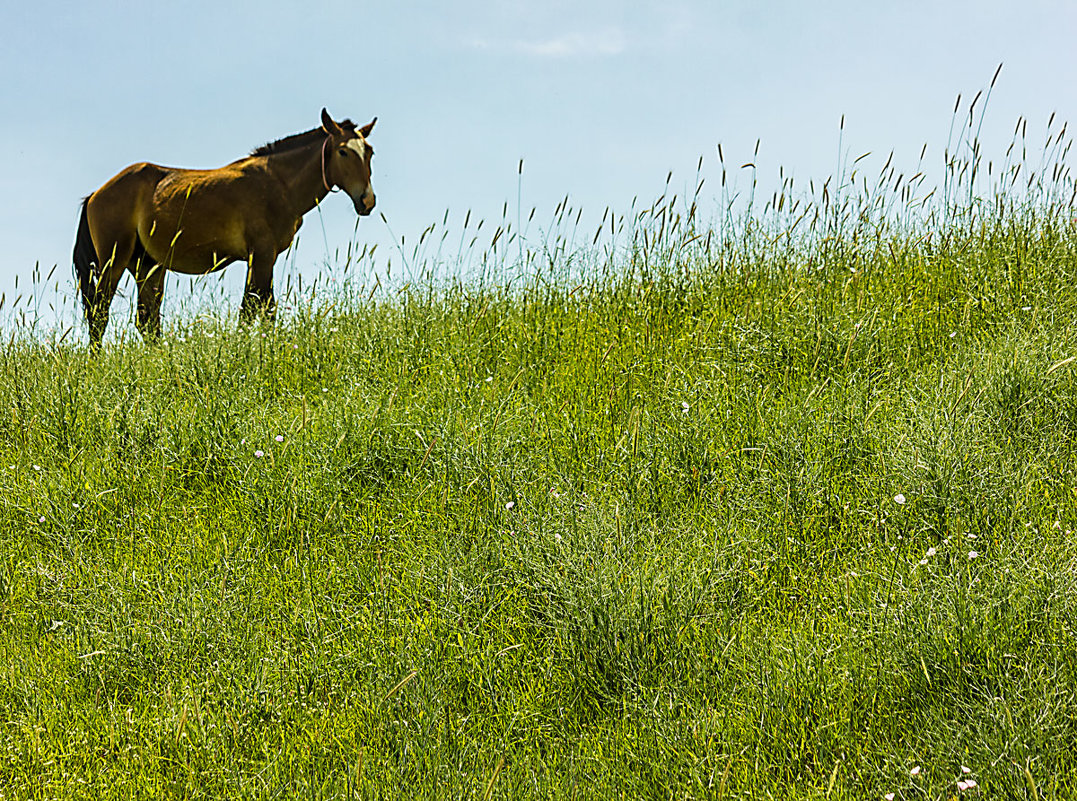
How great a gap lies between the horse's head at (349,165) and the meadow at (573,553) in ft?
10.6

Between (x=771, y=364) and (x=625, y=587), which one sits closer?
(x=625, y=587)

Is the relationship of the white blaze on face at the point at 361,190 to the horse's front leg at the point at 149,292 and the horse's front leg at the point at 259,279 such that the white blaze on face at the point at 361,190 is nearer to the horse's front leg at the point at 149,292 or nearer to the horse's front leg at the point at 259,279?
the horse's front leg at the point at 259,279

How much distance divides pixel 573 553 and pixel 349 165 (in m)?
6.30

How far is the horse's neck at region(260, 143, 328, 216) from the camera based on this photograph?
8.73m

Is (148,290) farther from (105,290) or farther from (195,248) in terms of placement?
(195,248)

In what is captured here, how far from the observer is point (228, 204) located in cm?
855

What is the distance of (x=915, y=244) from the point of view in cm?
620

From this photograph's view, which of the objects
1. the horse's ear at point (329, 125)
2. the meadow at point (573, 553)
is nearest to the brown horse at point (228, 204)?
the horse's ear at point (329, 125)

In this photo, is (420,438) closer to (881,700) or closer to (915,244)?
(881,700)

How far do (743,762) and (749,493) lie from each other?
136 cm

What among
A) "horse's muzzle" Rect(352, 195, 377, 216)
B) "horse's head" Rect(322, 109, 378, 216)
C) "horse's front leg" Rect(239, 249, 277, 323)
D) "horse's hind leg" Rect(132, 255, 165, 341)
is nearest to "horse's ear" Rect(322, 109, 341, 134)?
"horse's head" Rect(322, 109, 378, 216)

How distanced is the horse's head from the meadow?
10.6ft

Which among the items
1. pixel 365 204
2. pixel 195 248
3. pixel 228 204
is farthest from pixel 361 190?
pixel 195 248

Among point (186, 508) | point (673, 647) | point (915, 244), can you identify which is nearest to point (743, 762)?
point (673, 647)
